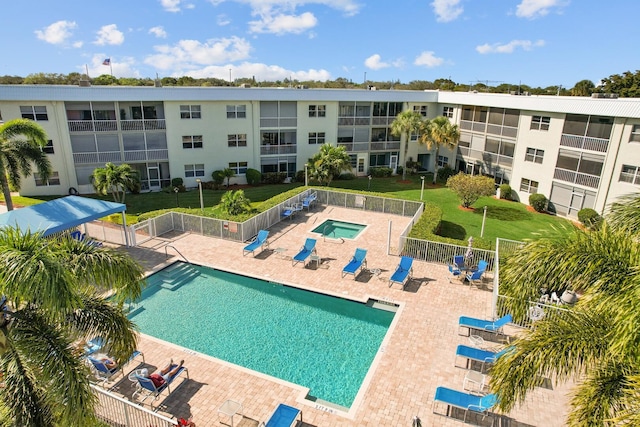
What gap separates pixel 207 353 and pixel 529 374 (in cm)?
1003

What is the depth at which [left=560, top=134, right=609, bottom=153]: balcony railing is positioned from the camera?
2698 cm

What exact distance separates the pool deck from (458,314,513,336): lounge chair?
0.49m

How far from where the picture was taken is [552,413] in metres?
10.8

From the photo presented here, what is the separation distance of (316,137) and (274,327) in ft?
84.9

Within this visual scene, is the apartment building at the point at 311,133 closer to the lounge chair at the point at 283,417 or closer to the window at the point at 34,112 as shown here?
the window at the point at 34,112

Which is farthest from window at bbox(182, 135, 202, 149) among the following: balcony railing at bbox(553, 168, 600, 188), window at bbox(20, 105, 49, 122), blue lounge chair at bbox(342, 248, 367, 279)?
balcony railing at bbox(553, 168, 600, 188)

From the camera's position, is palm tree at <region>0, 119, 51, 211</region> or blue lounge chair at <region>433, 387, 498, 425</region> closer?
blue lounge chair at <region>433, 387, 498, 425</region>

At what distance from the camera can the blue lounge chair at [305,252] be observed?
19.8 metres

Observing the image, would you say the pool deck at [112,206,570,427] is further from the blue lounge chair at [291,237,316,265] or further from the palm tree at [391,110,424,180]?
the palm tree at [391,110,424,180]

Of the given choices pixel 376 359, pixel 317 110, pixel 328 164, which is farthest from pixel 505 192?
pixel 376 359

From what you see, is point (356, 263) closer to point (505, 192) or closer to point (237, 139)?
point (505, 192)

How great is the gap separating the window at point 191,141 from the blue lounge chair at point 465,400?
2924 cm

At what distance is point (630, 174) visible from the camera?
25719mm

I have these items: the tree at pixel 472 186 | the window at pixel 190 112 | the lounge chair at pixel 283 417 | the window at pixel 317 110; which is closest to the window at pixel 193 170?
the window at pixel 190 112
